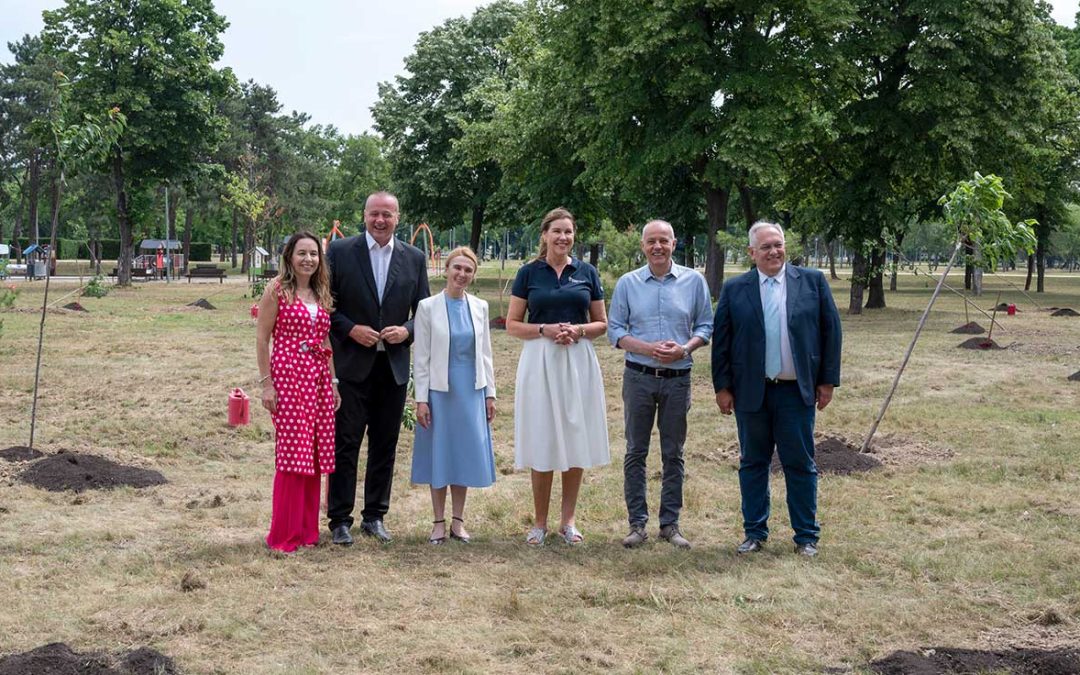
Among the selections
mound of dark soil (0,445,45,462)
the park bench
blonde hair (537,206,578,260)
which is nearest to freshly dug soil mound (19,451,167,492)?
mound of dark soil (0,445,45,462)

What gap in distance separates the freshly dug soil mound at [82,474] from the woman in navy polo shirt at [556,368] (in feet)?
11.6

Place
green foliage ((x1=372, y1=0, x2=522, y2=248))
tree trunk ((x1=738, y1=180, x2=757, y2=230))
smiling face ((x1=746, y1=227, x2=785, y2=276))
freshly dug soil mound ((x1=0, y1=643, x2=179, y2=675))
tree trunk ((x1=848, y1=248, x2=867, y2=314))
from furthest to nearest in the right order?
green foliage ((x1=372, y1=0, x2=522, y2=248)) → tree trunk ((x1=738, y1=180, x2=757, y2=230)) → tree trunk ((x1=848, y1=248, x2=867, y2=314)) → smiling face ((x1=746, y1=227, x2=785, y2=276)) → freshly dug soil mound ((x1=0, y1=643, x2=179, y2=675))

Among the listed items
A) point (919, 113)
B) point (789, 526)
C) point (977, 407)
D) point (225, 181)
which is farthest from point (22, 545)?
point (225, 181)

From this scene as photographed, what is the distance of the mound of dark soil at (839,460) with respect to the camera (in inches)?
364

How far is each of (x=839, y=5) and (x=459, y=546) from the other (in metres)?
22.4

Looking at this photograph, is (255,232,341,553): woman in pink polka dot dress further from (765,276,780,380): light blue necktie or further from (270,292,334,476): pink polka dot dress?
(765,276,780,380): light blue necktie

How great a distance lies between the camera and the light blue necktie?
6535 millimetres

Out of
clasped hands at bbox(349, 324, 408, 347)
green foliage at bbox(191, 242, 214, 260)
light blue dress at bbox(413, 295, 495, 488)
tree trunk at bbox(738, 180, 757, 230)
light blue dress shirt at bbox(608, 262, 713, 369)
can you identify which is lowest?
light blue dress at bbox(413, 295, 495, 488)

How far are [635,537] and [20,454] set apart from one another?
18.1ft

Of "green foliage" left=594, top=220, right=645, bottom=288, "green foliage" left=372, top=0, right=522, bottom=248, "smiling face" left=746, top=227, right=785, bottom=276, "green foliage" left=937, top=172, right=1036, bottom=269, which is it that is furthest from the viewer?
"green foliage" left=372, top=0, right=522, bottom=248

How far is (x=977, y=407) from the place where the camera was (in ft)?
41.3

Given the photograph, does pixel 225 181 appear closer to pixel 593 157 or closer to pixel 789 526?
pixel 593 157

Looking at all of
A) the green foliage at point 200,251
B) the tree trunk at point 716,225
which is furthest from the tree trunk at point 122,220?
the green foliage at point 200,251

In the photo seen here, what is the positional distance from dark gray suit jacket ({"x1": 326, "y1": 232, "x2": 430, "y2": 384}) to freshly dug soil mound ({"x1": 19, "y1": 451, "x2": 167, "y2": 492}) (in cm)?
279
